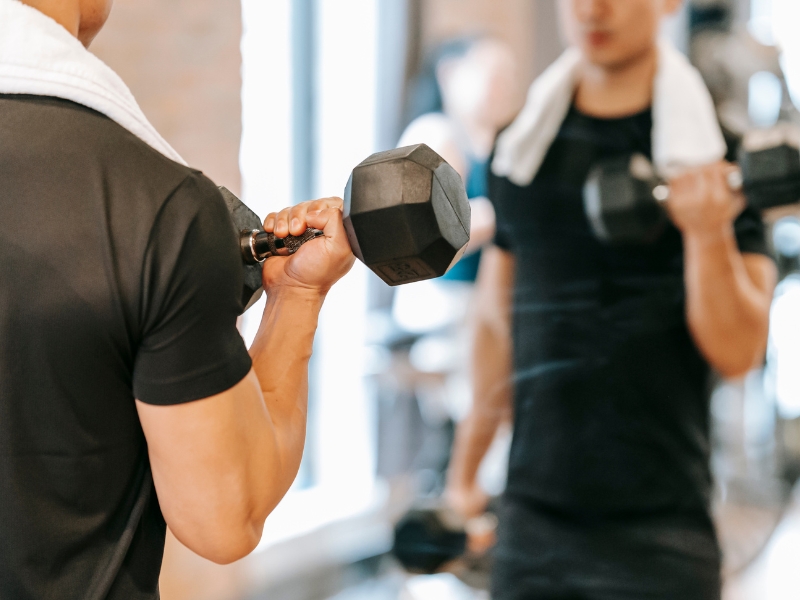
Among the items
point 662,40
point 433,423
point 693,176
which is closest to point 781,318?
point 693,176

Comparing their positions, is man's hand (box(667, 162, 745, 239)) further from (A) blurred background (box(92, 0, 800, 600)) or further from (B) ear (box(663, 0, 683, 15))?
(B) ear (box(663, 0, 683, 15))

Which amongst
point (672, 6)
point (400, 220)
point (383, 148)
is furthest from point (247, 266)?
point (383, 148)

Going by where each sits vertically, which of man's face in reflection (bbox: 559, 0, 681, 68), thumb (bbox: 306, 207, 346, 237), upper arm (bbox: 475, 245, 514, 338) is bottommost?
upper arm (bbox: 475, 245, 514, 338)

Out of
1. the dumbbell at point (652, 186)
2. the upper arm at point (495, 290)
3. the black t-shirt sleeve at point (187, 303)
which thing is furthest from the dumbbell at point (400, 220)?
the upper arm at point (495, 290)

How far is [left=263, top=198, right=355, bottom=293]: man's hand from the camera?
643 mm

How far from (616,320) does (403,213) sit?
0.77 m

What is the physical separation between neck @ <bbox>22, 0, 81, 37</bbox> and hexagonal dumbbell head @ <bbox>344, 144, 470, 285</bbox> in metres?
0.25

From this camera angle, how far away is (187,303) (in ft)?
1.62

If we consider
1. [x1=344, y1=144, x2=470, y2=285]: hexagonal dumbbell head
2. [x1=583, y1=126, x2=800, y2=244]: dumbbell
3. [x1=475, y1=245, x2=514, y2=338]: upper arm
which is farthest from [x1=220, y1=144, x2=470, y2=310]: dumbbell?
[x1=475, y1=245, x2=514, y2=338]: upper arm

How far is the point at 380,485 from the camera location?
197 centimetres

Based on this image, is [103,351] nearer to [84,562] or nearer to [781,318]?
[84,562]

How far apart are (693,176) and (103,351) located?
99cm

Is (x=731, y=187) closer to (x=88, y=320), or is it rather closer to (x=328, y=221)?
(x=328, y=221)

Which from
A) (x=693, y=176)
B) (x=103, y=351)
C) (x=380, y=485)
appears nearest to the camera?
(x=103, y=351)
